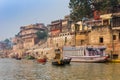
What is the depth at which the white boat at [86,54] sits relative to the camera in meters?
53.3

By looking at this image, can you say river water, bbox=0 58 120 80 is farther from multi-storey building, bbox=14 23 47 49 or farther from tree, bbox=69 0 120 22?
multi-storey building, bbox=14 23 47 49

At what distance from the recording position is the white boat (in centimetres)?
5334

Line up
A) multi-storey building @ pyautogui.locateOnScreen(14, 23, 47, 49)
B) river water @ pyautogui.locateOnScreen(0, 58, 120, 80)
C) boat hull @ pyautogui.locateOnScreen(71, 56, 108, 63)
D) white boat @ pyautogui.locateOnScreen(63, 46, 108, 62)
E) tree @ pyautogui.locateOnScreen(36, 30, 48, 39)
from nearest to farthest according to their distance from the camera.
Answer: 1. river water @ pyautogui.locateOnScreen(0, 58, 120, 80)
2. boat hull @ pyautogui.locateOnScreen(71, 56, 108, 63)
3. white boat @ pyautogui.locateOnScreen(63, 46, 108, 62)
4. tree @ pyautogui.locateOnScreen(36, 30, 48, 39)
5. multi-storey building @ pyautogui.locateOnScreen(14, 23, 47, 49)

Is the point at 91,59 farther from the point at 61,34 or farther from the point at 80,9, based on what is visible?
the point at 61,34

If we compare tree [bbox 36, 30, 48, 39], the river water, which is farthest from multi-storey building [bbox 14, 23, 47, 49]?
the river water

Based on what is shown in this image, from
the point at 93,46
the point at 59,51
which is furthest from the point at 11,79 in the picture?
the point at 59,51

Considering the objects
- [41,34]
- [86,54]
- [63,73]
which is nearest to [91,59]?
[86,54]

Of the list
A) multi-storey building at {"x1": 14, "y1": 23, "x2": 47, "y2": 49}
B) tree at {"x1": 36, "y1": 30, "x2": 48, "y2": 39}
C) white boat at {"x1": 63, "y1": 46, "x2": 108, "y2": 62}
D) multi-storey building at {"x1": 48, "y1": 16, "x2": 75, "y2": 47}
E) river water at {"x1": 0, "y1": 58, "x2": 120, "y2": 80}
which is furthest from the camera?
multi-storey building at {"x1": 14, "y1": 23, "x2": 47, "y2": 49}

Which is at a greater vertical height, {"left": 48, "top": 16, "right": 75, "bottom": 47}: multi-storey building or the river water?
{"left": 48, "top": 16, "right": 75, "bottom": 47}: multi-storey building

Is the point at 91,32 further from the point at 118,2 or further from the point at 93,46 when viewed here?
the point at 118,2

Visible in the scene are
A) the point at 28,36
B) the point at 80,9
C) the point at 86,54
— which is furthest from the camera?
the point at 28,36

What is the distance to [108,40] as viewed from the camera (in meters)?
57.0

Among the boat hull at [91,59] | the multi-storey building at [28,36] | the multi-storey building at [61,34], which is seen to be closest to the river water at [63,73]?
the boat hull at [91,59]

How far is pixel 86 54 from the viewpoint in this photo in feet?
183
